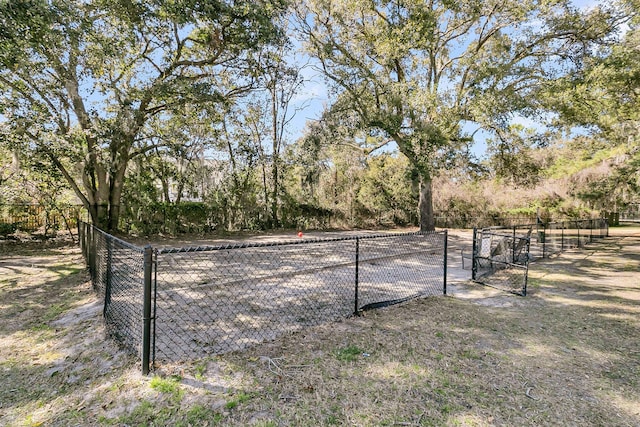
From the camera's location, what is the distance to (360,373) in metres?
2.61

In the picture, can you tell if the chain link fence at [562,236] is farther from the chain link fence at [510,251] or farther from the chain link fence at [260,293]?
the chain link fence at [260,293]

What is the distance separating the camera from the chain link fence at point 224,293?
293cm

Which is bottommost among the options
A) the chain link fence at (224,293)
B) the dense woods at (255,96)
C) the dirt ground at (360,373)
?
the dirt ground at (360,373)

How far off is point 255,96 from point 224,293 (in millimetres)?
11825

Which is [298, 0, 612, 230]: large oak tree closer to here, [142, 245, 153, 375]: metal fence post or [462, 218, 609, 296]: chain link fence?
[462, 218, 609, 296]: chain link fence

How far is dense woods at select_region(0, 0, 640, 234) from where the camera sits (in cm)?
773

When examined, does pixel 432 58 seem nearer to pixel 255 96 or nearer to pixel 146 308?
pixel 255 96

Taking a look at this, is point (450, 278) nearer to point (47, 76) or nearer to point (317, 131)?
point (317, 131)

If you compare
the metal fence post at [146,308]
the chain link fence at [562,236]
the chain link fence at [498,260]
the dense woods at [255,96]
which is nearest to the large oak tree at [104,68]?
the dense woods at [255,96]

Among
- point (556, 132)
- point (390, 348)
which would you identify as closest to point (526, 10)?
point (556, 132)

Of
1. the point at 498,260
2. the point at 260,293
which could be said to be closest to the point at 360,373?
the point at 260,293

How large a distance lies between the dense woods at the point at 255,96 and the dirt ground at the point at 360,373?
18.6 feet

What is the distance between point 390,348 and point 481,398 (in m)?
0.91

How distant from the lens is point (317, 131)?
12.1m
